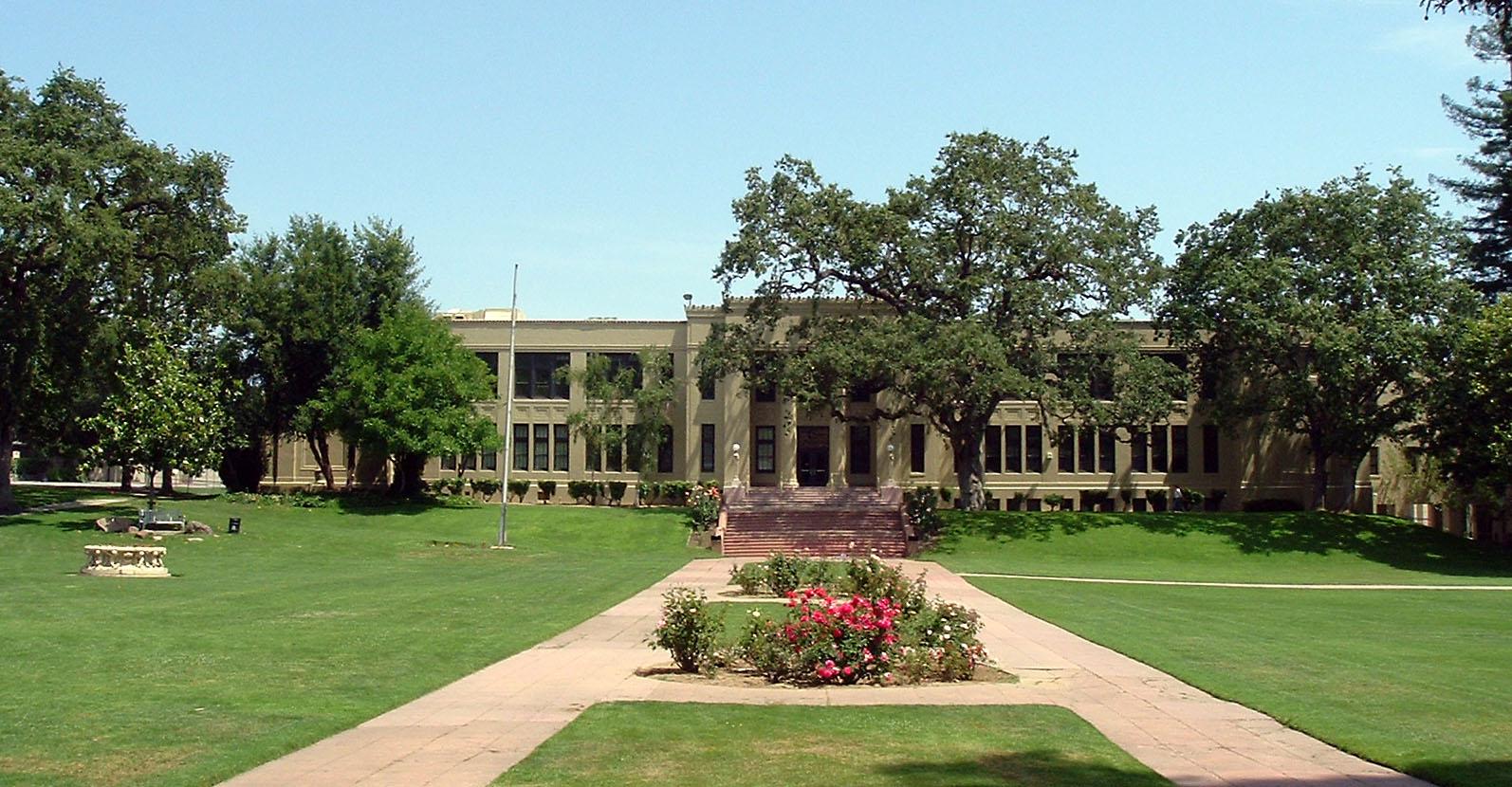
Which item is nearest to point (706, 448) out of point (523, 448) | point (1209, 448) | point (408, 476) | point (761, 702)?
point (523, 448)

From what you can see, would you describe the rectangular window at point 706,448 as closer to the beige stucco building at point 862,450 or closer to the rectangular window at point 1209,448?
the beige stucco building at point 862,450

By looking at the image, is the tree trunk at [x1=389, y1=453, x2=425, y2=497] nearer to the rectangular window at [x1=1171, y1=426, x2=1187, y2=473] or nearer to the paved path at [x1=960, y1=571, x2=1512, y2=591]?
the paved path at [x1=960, y1=571, x2=1512, y2=591]

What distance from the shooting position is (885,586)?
59.4 feet

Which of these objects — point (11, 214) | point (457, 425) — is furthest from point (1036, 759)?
point (457, 425)

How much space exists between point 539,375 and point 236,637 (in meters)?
51.2

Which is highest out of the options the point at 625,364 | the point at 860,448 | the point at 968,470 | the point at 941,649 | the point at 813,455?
the point at 625,364

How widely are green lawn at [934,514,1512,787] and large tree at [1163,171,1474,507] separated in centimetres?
463

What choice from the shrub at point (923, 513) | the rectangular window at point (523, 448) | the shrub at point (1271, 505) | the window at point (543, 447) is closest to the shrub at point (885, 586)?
the shrub at point (923, 513)

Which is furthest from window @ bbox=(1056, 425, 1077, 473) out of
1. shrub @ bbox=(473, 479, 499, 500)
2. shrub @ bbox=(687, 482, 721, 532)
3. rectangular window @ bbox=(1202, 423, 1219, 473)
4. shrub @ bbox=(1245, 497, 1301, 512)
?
shrub @ bbox=(473, 479, 499, 500)

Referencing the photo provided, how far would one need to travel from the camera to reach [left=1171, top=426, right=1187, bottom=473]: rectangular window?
64.6 meters

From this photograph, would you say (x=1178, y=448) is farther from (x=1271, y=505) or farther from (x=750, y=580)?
(x=750, y=580)

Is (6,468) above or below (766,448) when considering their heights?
below

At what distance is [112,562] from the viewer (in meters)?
30.0

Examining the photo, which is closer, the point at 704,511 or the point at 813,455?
the point at 704,511
